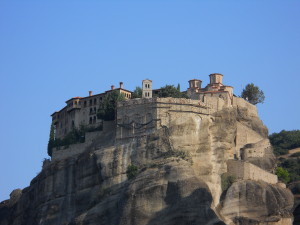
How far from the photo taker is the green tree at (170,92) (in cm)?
9194

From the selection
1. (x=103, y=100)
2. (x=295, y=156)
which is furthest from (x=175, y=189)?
(x=295, y=156)

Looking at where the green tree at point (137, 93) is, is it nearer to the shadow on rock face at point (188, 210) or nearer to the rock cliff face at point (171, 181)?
the rock cliff face at point (171, 181)

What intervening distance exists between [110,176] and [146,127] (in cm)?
652

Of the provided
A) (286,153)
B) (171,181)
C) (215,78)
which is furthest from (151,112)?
(286,153)

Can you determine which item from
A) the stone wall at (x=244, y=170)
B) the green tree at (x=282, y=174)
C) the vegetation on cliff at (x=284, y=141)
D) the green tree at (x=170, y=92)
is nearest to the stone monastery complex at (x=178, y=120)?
the stone wall at (x=244, y=170)

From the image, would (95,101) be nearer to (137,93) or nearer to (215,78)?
(137,93)

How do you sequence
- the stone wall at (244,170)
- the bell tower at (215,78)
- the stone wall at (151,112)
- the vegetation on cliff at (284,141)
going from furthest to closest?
the vegetation on cliff at (284,141) → the bell tower at (215,78) → the stone wall at (151,112) → the stone wall at (244,170)

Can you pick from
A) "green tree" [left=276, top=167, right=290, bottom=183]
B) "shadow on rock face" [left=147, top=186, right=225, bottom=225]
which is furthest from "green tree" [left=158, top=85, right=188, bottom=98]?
"shadow on rock face" [left=147, top=186, right=225, bottom=225]

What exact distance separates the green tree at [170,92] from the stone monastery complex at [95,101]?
4.07 feet

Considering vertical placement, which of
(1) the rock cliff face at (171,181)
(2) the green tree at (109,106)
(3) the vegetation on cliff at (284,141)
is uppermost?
(3) the vegetation on cliff at (284,141)

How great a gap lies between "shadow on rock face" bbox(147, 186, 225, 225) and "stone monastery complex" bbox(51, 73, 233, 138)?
14483 millimetres

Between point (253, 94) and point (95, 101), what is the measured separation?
20.5m

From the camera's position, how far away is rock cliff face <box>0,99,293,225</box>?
7769cm

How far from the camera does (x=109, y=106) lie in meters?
93.8
